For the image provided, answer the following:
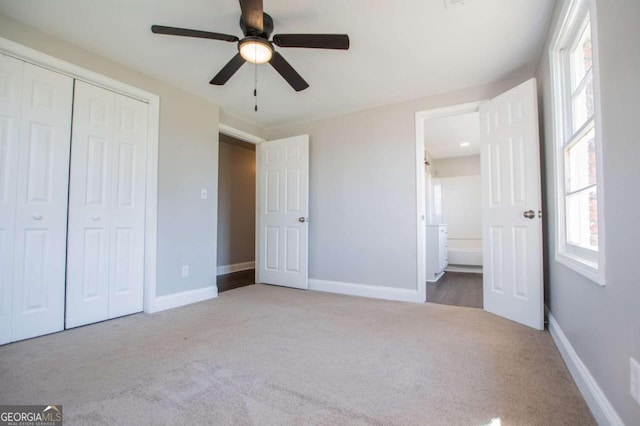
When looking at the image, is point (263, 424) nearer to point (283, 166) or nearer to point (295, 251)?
point (295, 251)

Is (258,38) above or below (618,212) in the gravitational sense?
above

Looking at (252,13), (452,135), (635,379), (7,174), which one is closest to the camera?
(635,379)

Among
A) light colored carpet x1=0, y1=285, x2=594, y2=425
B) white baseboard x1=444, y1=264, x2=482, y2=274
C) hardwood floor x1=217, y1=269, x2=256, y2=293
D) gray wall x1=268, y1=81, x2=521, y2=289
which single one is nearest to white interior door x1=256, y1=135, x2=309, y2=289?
gray wall x1=268, y1=81, x2=521, y2=289

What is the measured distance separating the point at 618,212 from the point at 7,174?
348 cm

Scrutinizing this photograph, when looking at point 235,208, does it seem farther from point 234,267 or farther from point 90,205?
point 90,205

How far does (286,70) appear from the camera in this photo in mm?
2113

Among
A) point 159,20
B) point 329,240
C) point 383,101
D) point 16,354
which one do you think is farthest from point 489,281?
point 16,354

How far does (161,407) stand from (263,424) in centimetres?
51

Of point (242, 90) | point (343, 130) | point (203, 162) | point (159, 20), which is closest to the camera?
point (159, 20)

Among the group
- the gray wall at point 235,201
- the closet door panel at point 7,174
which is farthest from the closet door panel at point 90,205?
the gray wall at point 235,201

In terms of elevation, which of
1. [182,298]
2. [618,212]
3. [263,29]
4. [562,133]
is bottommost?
[182,298]

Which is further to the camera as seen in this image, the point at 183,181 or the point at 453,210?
the point at 453,210

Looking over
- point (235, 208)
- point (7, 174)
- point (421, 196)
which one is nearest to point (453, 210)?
point (421, 196)

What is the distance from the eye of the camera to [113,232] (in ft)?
8.46
